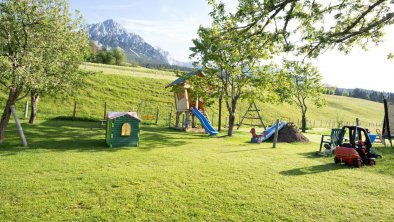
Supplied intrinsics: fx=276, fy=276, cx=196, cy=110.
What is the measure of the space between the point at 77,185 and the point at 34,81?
8.37 metres

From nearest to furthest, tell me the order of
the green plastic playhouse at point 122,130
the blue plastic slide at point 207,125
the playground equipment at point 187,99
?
the green plastic playhouse at point 122,130
the blue plastic slide at point 207,125
the playground equipment at point 187,99

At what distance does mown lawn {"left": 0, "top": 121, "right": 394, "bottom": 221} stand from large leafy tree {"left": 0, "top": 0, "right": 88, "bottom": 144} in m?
3.59

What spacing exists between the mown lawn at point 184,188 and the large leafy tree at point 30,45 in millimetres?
3586

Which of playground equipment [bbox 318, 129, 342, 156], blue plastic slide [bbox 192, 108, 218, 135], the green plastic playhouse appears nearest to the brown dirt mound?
blue plastic slide [bbox 192, 108, 218, 135]

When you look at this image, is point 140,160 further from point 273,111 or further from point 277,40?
point 273,111

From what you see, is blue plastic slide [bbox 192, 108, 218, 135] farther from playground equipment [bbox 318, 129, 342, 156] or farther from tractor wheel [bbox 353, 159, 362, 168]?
tractor wheel [bbox 353, 159, 362, 168]

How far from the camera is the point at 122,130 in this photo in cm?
1662

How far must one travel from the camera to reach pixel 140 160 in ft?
41.9

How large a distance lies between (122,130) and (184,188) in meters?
9.10

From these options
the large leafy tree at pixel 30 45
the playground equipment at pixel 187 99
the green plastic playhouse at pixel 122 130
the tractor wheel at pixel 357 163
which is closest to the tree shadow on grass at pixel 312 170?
the tractor wheel at pixel 357 163

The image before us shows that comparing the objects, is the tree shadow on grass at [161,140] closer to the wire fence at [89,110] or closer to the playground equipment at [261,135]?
the playground equipment at [261,135]

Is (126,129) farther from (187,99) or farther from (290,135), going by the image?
(290,135)

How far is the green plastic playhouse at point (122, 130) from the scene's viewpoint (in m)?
16.5

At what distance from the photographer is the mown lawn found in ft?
22.1
